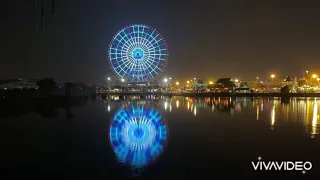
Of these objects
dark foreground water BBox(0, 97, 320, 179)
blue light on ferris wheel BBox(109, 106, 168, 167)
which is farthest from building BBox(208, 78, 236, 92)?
blue light on ferris wheel BBox(109, 106, 168, 167)

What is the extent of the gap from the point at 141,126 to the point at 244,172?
982 cm

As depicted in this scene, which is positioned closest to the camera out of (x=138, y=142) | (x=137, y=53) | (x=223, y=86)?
(x=138, y=142)

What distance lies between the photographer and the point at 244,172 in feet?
28.8

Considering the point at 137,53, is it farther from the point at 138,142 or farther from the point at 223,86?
the point at 223,86

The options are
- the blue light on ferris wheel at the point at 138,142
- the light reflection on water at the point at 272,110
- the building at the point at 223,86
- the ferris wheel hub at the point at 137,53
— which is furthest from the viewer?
the building at the point at 223,86

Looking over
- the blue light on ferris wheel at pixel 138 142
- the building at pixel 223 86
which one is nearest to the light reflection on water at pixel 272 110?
the blue light on ferris wheel at pixel 138 142

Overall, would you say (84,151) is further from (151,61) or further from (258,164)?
(151,61)

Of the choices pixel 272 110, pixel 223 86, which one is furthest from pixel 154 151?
pixel 223 86

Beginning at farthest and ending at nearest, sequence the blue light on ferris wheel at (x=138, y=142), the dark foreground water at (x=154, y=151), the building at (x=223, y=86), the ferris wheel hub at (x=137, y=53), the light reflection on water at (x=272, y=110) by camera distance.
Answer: the building at (x=223, y=86)
the ferris wheel hub at (x=137, y=53)
the light reflection on water at (x=272, y=110)
the blue light on ferris wheel at (x=138, y=142)
the dark foreground water at (x=154, y=151)

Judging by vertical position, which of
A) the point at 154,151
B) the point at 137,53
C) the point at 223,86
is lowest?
the point at 154,151

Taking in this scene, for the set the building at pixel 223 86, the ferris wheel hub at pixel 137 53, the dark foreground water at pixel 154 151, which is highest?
the ferris wheel hub at pixel 137 53

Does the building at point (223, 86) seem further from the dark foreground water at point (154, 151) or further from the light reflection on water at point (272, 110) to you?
the dark foreground water at point (154, 151)

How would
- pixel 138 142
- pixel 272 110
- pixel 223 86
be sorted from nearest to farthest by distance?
pixel 138 142 < pixel 272 110 < pixel 223 86

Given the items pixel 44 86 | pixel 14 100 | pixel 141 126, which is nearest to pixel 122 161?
pixel 141 126
